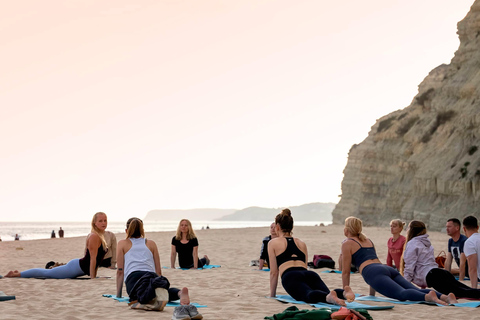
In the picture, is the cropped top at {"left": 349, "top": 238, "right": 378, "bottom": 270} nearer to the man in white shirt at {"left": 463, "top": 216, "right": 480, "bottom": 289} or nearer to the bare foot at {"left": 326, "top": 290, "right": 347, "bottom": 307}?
the bare foot at {"left": 326, "top": 290, "right": 347, "bottom": 307}

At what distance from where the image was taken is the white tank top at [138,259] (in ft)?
29.0

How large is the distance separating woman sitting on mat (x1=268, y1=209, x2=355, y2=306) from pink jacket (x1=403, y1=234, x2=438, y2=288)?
91.7 inches

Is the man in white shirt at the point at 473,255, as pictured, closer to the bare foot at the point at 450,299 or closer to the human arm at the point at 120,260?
the bare foot at the point at 450,299

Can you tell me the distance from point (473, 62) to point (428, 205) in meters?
12.3

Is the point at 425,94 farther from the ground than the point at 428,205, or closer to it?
farther from the ground

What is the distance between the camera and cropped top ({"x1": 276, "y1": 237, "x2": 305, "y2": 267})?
8.98m

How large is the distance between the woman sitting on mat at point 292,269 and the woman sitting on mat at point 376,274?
0.65m

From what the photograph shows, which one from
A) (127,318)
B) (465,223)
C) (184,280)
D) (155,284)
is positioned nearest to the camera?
(127,318)

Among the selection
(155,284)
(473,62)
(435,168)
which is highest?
(473,62)

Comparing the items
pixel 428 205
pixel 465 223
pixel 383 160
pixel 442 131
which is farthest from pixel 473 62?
pixel 465 223

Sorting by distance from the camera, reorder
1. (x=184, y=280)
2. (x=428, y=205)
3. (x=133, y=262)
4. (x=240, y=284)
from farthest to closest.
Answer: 1. (x=428, y=205)
2. (x=184, y=280)
3. (x=240, y=284)
4. (x=133, y=262)

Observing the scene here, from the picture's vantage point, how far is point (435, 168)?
156ft

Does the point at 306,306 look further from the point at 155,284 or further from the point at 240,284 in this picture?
the point at 240,284

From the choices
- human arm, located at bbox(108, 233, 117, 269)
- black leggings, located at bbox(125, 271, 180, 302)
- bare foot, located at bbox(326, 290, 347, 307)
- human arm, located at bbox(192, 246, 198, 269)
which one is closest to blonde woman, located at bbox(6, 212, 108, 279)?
human arm, located at bbox(108, 233, 117, 269)
